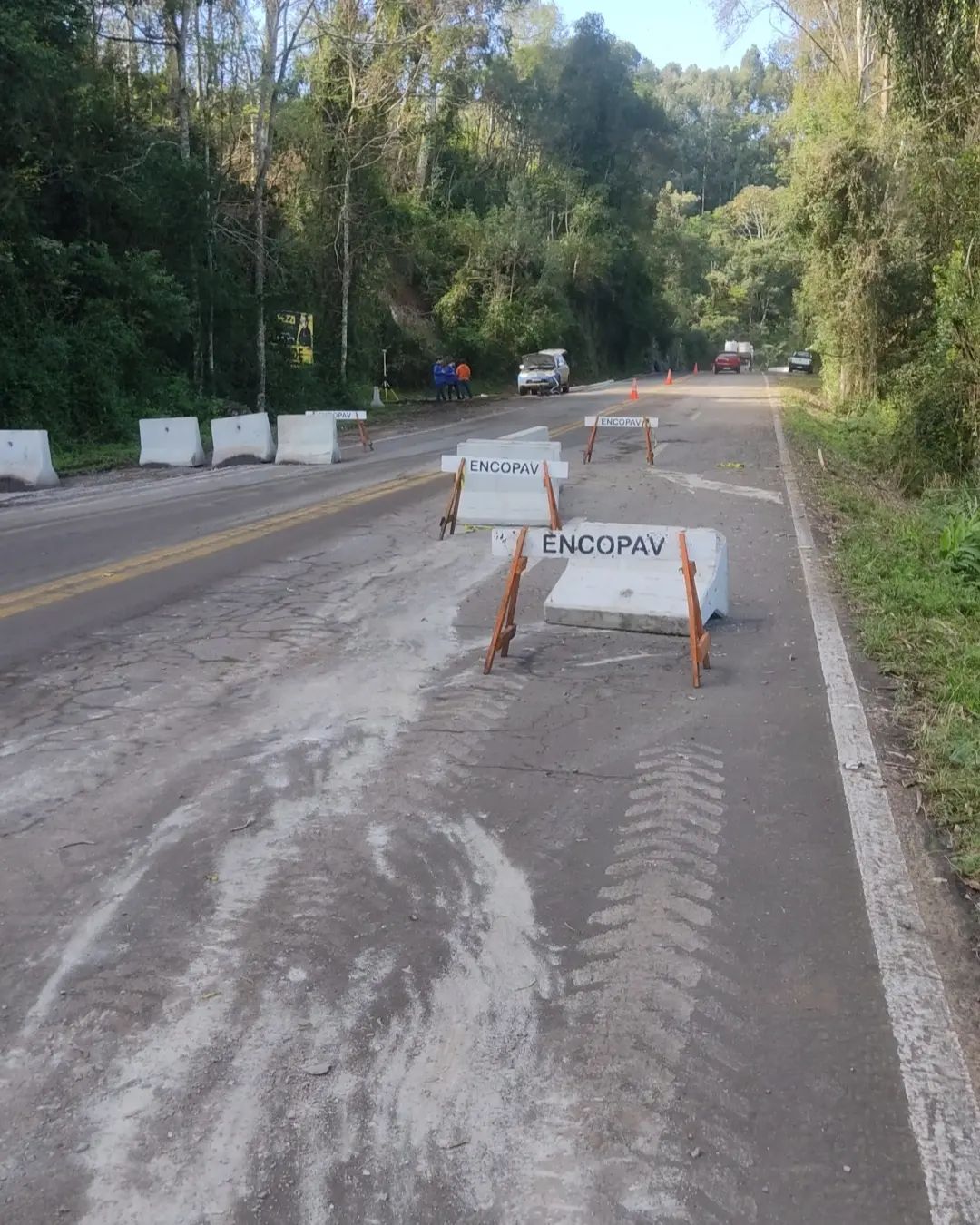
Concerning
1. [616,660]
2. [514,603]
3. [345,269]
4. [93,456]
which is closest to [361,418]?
[93,456]

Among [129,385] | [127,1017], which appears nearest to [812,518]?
[127,1017]

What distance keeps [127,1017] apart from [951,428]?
17611 mm

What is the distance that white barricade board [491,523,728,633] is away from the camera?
7477mm

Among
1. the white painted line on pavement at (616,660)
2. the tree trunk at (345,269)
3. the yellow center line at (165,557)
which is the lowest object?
the white painted line on pavement at (616,660)

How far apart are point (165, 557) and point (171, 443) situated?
9561mm

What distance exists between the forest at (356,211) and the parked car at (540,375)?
359cm

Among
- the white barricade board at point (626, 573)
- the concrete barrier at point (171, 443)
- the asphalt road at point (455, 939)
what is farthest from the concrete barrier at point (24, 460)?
the white barricade board at point (626, 573)

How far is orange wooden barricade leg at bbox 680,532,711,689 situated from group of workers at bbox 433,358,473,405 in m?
30.7

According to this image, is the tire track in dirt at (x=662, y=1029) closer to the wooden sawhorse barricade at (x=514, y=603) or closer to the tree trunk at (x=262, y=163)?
the wooden sawhorse barricade at (x=514, y=603)

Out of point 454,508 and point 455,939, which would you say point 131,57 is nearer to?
point 454,508

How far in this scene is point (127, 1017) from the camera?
340 centimetres

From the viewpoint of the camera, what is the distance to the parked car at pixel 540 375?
141 ft

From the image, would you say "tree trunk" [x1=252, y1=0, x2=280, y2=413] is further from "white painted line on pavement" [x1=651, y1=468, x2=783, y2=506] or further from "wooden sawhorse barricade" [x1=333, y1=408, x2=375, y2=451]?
"white painted line on pavement" [x1=651, y1=468, x2=783, y2=506]

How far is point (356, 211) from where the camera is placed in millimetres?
33375
